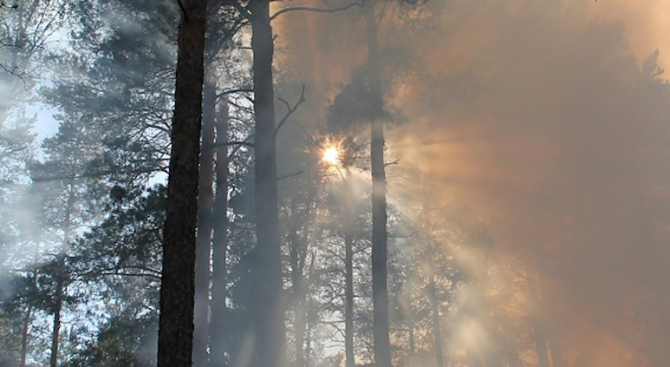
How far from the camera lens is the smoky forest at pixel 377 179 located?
13.5 m

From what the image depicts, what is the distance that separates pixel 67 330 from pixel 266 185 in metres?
18.4

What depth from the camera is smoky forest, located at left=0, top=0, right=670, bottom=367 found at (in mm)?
13516

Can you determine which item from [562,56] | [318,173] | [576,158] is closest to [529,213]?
[576,158]

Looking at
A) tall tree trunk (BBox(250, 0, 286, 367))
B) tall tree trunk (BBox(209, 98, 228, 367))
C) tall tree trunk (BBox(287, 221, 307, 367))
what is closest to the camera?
tall tree trunk (BBox(250, 0, 286, 367))

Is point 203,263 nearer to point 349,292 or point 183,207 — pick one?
point 183,207

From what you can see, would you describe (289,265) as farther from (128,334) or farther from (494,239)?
(128,334)

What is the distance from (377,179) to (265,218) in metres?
4.33

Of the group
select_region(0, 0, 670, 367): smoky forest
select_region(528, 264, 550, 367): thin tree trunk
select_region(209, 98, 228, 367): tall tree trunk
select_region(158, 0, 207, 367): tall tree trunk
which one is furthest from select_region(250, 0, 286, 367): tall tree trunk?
select_region(528, 264, 550, 367): thin tree trunk

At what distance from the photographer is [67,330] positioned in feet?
79.1

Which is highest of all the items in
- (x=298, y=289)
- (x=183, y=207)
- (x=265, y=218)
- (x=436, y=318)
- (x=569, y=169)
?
(x=569, y=169)

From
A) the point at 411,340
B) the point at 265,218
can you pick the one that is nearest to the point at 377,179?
the point at 265,218

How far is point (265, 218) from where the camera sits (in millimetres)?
9641

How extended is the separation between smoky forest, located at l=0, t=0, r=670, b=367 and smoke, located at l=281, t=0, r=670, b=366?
0.28 feet

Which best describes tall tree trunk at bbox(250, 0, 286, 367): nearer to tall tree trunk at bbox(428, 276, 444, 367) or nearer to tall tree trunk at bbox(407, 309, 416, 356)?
tall tree trunk at bbox(428, 276, 444, 367)
